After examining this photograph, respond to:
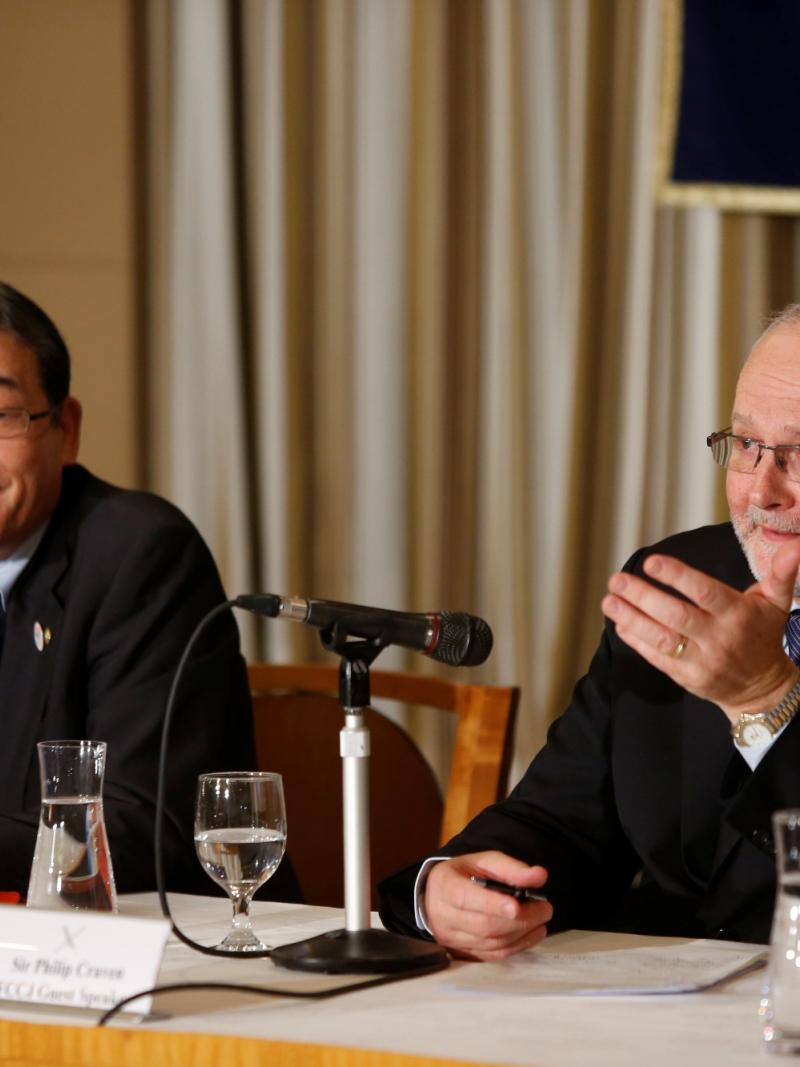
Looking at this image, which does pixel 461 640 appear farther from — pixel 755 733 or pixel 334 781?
pixel 334 781

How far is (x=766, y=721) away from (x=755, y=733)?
0.08 feet

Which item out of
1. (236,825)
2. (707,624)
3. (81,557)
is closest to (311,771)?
(81,557)

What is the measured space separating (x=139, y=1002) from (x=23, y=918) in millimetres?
149

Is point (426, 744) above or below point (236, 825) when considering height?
below

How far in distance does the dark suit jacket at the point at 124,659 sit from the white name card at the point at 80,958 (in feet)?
2.42

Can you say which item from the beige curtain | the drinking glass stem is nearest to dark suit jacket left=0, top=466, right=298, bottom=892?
the drinking glass stem

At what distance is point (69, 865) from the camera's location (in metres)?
1.59

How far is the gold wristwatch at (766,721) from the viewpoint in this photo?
5.29ft

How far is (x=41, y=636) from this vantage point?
247 cm

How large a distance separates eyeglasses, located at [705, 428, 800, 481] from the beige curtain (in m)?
1.87

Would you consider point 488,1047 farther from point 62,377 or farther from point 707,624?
point 62,377

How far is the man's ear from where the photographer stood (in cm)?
261

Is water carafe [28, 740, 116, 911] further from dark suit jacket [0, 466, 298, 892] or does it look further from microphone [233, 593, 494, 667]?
dark suit jacket [0, 466, 298, 892]

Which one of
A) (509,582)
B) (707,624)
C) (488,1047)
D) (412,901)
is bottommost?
(509,582)
